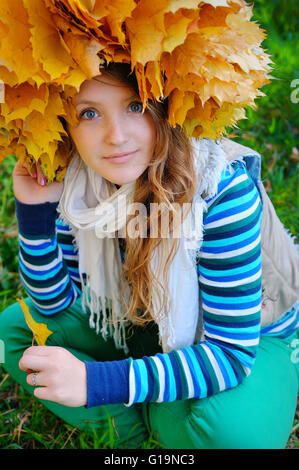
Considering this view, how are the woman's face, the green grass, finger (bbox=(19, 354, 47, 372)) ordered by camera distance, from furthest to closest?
the green grass, finger (bbox=(19, 354, 47, 372)), the woman's face

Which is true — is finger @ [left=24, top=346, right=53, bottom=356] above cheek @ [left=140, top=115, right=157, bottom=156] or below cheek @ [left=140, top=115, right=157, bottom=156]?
below

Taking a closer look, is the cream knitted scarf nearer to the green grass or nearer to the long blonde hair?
the long blonde hair

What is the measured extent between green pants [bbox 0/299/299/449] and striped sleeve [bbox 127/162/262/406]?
0.07 metres

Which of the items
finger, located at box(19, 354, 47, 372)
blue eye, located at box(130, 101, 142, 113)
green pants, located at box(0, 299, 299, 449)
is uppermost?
blue eye, located at box(130, 101, 142, 113)

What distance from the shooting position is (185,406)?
140cm

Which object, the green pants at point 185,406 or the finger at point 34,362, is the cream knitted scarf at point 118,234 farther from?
the finger at point 34,362

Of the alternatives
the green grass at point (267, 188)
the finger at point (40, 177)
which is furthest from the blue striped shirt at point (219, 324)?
the finger at point (40, 177)

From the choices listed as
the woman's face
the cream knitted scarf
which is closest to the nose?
the woman's face

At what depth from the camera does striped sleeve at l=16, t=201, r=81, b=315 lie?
140cm

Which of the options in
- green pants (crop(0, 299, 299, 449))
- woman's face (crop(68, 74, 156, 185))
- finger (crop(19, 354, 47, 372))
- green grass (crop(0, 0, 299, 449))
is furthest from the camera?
green grass (crop(0, 0, 299, 449))

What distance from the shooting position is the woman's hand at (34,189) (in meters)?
1.37

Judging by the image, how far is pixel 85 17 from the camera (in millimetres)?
891

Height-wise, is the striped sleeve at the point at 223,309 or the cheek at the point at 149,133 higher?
the cheek at the point at 149,133
